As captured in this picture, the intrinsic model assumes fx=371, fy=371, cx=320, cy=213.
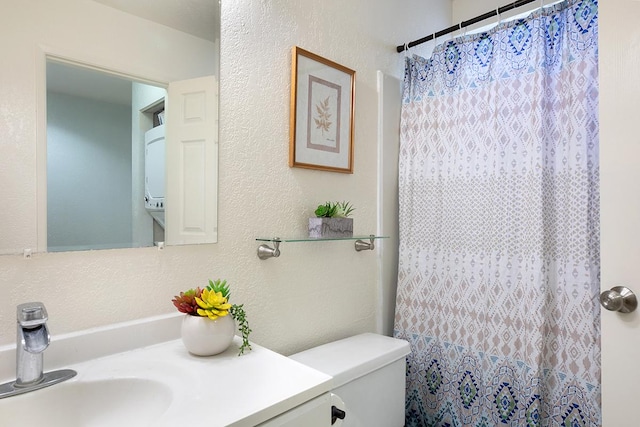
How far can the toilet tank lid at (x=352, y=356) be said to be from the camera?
1198 millimetres

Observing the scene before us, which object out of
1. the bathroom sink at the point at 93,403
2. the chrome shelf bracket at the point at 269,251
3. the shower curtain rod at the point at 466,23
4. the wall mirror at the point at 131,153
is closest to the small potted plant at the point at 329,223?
the chrome shelf bracket at the point at 269,251

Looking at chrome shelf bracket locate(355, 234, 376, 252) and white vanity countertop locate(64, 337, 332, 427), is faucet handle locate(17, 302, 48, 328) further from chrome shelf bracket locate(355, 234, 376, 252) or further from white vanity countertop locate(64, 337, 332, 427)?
chrome shelf bracket locate(355, 234, 376, 252)

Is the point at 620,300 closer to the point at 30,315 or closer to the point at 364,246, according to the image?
the point at 364,246

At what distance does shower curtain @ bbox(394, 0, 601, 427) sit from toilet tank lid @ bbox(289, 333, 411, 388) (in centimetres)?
30

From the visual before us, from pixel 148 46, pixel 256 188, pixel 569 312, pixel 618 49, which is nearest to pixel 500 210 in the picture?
pixel 569 312

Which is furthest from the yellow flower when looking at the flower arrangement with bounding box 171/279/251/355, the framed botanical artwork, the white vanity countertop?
the framed botanical artwork

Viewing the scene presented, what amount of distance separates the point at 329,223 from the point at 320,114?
43 centimetres

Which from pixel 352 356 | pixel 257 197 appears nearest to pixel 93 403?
pixel 257 197

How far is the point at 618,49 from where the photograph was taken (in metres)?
0.89

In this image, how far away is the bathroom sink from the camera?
2.33 ft

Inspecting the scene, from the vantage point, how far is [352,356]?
51.3 inches

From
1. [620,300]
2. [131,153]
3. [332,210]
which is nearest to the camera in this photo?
[620,300]

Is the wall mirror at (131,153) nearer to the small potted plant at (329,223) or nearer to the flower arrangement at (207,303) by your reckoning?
the flower arrangement at (207,303)

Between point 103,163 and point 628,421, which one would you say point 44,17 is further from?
Answer: point 628,421
